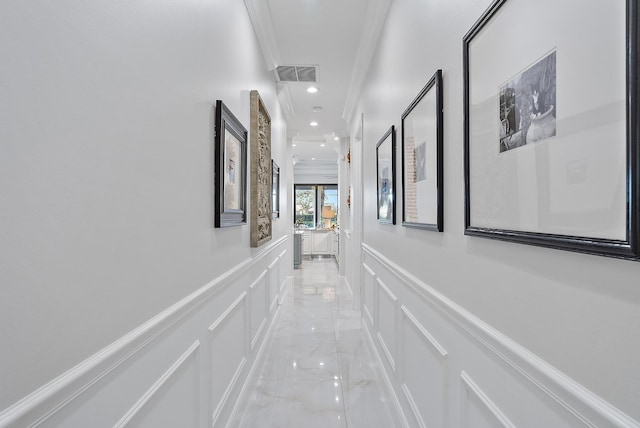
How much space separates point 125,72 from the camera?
0.86 m

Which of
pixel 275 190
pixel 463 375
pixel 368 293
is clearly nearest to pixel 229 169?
pixel 463 375

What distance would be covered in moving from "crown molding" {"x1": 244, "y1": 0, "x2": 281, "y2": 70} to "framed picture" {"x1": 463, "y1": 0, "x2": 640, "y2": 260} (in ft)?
5.79

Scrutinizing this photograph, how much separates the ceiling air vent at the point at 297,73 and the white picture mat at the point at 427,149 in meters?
2.00

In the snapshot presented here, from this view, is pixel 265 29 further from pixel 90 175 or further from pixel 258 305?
pixel 90 175

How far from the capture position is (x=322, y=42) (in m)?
2.91

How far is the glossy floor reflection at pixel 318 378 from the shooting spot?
2.06 meters

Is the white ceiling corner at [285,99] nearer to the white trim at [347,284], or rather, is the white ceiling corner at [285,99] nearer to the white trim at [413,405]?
the white trim at [347,284]

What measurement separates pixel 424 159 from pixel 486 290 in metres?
0.71

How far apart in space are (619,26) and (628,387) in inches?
21.1

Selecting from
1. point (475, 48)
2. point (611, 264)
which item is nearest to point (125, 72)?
point (475, 48)

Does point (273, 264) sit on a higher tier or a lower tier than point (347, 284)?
higher

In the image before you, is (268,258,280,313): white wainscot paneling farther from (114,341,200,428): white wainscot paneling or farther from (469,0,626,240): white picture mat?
(469,0,626,240): white picture mat

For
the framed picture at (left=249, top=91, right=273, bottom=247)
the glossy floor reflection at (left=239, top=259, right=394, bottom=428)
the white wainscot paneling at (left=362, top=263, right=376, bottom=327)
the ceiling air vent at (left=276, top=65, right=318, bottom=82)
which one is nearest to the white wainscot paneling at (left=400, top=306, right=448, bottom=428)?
the glossy floor reflection at (left=239, top=259, right=394, bottom=428)

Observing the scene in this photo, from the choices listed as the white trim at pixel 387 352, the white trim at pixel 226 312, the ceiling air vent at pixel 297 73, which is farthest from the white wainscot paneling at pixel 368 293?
the ceiling air vent at pixel 297 73
